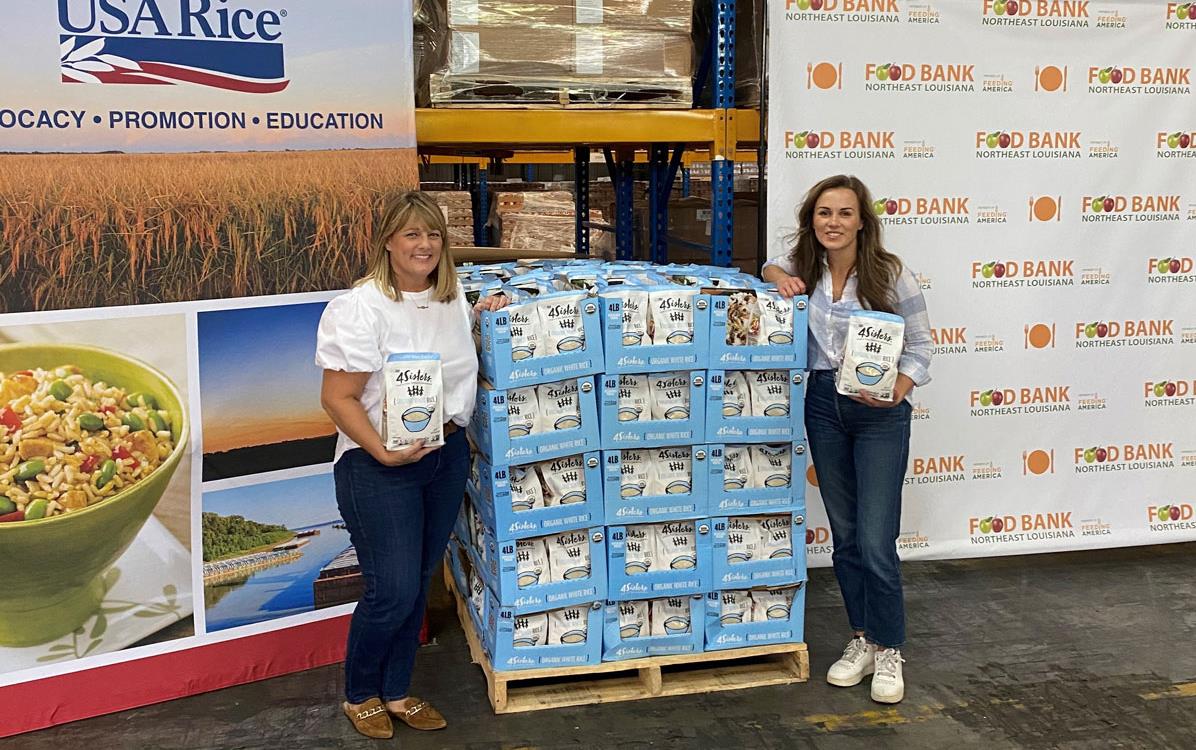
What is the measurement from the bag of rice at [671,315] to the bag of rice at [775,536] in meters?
0.80

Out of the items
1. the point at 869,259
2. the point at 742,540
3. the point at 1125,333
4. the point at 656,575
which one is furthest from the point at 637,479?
the point at 1125,333

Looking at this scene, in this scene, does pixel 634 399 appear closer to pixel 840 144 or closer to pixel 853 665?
pixel 853 665

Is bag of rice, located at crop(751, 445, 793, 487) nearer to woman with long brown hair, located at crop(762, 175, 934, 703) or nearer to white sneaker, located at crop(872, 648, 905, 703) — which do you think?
woman with long brown hair, located at crop(762, 175, 934, 703)

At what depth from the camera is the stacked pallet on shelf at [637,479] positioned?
12.5ft

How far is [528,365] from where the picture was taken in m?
3.74

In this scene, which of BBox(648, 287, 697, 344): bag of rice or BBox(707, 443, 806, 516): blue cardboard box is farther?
BBox(707, 443, 806, 516): blue cardboard box

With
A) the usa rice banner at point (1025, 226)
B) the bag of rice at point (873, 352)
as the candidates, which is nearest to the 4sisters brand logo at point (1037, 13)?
the usa rice banner at point (1025, 226)

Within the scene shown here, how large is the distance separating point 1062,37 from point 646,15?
2.12 m


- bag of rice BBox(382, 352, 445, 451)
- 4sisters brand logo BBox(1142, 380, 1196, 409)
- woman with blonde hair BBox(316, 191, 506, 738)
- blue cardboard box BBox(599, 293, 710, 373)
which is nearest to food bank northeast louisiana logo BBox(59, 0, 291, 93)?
woman with blonde hair BBox(316, 191, 506, 738)

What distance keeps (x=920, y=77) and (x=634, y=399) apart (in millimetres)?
2388

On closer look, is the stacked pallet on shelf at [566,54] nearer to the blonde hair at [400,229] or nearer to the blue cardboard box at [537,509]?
the blonde hair at [400,229]

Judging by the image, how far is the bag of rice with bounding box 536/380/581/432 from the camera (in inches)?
151

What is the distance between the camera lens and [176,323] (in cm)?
397

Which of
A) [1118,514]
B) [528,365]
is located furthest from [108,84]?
[1118,514]
